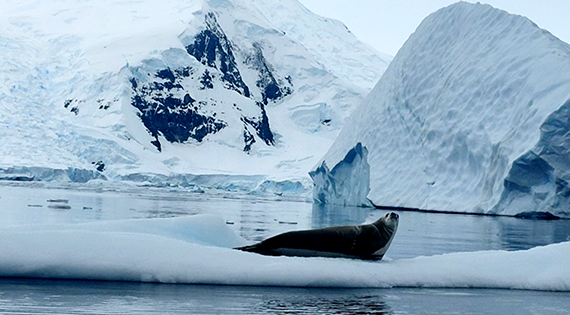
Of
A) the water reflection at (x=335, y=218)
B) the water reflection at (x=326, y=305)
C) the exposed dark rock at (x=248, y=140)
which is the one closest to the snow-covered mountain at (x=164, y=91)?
the exposed dark rock at (x=248, y=140)

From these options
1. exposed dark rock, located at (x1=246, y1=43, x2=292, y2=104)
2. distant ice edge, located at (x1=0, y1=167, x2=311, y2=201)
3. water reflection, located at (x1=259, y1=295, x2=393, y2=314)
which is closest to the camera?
water reflection, located at (x1=259, y1=295, x2=393, y2=314)

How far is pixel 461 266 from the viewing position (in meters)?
5.81

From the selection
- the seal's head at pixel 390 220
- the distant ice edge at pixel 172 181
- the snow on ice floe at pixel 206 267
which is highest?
the distant ice edge at pixel 172 181

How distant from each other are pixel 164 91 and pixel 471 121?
76.7 meters

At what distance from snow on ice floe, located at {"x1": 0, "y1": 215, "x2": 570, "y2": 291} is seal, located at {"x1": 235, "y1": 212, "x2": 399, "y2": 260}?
223mm

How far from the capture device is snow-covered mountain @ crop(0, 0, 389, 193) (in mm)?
59938

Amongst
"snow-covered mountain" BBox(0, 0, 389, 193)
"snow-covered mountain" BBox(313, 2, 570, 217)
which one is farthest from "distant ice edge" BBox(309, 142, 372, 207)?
"snow-covered mountain" BBox(0, 0, 389, 193)

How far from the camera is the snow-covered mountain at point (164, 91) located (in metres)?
59.9

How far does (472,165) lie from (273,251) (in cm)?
2086

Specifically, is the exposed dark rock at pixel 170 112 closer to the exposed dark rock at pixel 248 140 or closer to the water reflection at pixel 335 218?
the exposed dark rock at pixel 248 140

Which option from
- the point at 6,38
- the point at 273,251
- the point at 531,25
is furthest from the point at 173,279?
the point at 6,38

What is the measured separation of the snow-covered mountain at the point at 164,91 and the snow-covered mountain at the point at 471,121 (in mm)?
28267

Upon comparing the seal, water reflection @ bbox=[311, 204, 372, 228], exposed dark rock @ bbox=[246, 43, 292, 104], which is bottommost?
water reflection @ bbox=[311, 204, 372, 228]

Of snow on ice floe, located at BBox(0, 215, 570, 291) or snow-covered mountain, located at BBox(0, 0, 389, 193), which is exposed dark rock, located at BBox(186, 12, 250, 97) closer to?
snow-covered mountain, located at BBox(0, 0, 389, 193)
